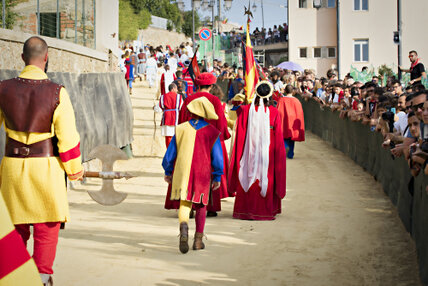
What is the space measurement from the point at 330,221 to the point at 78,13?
10212mm

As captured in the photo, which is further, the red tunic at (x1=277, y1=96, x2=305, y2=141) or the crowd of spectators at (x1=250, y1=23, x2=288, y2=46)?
the crowd of spectators at (x1=250, y1=23, x2=288, y2=46)

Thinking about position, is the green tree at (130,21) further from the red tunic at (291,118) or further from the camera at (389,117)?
the camera at (389,117)

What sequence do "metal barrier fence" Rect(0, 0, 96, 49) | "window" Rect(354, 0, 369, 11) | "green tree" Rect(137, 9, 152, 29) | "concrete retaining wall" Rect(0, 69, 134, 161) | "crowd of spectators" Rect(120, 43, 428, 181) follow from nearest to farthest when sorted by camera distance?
"crowd of spectators" Rect(120, 43, 428, 181), "concrete retaining wall" Rect(0, 69, 134, 161), "metal barrier fence" Rect(0, 0, 96, 49), "window" Rect(354, 0, 369, 11), "green tree" Rect(137, 9, 152, 29)

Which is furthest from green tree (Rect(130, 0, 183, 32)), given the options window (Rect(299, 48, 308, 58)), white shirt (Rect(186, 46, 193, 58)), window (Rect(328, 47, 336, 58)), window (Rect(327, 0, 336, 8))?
white shirt (Rect(186, 46, 193, 58))

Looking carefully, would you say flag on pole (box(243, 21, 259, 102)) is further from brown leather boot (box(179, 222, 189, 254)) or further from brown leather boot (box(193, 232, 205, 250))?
brown leather boot (box(179, 222, 189, 254))

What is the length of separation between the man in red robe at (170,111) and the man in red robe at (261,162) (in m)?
4.72

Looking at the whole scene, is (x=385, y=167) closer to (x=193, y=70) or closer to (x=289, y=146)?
(x=193, y=70)

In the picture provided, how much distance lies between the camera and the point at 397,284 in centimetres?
646

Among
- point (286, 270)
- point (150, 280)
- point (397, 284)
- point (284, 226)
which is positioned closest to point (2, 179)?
point (150, 280)

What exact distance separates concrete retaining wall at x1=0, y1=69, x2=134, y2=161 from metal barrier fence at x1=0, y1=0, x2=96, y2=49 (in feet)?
4.46

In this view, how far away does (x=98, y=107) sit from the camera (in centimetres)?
1405

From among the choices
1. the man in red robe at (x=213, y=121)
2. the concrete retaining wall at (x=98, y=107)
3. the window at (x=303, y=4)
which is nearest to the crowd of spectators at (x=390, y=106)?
the man in red robe at (x=213, y=121)

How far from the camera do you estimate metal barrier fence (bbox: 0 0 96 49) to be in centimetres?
1275

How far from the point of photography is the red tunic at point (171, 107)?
1454 centimetres
